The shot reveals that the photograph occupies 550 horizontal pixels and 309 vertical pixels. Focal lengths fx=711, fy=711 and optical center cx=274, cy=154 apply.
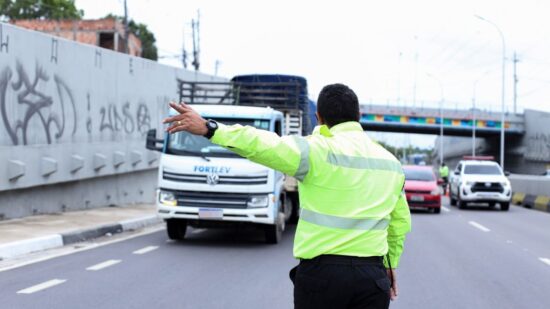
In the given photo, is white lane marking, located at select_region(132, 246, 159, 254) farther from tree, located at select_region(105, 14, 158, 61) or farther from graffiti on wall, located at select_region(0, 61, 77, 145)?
tree, located at select_region(105, 14, 158, 61)

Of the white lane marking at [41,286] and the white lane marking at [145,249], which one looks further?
the white lane marking at [145,249]

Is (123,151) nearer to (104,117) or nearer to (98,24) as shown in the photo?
(104,117)

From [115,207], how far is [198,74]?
30.1ft

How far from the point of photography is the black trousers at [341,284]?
336cm

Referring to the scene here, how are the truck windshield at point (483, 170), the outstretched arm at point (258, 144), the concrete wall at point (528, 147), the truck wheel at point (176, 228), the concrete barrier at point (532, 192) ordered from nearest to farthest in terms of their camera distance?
the outstretched arm at point (258, 144), the truck wheel at point (176, 228), the truck windshield at point (483, 170), the concrete barrier at point (532, 192), the concrete wall at point (528, 147)

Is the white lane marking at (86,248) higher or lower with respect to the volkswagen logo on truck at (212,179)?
lower

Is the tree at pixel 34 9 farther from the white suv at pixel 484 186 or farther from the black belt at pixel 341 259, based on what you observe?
the black belt at pixel 341 259

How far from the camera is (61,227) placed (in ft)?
46.0

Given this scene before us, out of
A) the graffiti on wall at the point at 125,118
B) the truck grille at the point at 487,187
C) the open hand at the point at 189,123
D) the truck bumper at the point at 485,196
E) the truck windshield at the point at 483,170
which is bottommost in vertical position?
the truck bumper at the point at 485,196

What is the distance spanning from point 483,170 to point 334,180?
2429cm

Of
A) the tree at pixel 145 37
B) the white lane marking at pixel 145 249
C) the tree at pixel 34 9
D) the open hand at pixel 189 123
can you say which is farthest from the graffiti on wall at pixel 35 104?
the tree at pixel 145 37

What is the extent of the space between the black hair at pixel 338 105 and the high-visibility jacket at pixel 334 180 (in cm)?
5

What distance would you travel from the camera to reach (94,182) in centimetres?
2044

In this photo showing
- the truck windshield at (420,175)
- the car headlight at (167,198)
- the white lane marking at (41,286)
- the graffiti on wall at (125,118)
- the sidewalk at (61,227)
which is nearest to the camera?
the white lane marking at (41,286)
